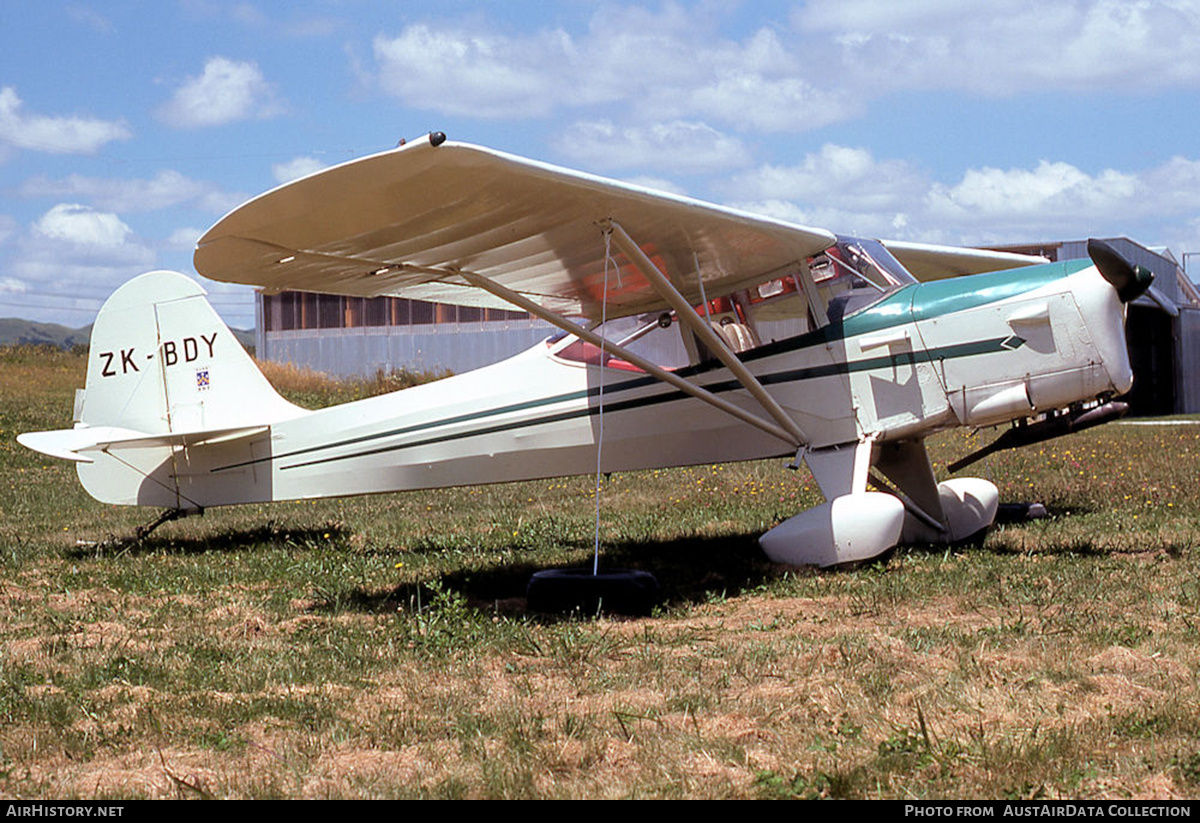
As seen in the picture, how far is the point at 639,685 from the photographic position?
4785 millimetres

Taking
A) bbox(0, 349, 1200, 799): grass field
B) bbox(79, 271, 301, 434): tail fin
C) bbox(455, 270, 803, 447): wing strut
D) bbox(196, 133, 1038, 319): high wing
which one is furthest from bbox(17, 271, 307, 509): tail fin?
bbox(455, 270, 803, 447): wing strut

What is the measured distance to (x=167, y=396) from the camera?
9891 mm

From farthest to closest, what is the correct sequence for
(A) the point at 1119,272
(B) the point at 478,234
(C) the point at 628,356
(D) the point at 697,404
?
1. (D) the point at 697,404
2. (C) the point at 628,356
3. (A) the point at 1119,272
4. (B) the point at 478,234

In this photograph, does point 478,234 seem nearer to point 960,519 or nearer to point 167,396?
point 167,396

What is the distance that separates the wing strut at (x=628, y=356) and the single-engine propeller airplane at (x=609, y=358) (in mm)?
19

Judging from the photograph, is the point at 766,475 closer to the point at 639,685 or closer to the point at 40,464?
the point at 639,685

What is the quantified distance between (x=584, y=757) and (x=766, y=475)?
34.8 ft

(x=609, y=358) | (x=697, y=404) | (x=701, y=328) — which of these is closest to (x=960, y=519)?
(x=697, y=404)

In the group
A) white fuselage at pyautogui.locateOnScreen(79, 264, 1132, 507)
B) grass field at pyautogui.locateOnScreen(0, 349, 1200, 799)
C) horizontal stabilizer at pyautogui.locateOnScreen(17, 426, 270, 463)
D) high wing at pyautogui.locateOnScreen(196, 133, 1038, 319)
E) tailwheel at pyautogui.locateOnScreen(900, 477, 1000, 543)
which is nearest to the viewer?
grass field at pyautogui.locateOnScreen(0, 349, 1200, 799)

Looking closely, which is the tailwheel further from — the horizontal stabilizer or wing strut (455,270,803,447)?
the horizontal stabilizer

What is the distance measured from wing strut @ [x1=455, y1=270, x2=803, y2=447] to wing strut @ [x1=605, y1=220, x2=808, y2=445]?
9 cm

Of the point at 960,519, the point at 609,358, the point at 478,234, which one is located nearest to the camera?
the point at 478,234

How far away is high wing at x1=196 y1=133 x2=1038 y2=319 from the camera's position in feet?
18.6

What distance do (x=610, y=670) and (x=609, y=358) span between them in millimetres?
3856
